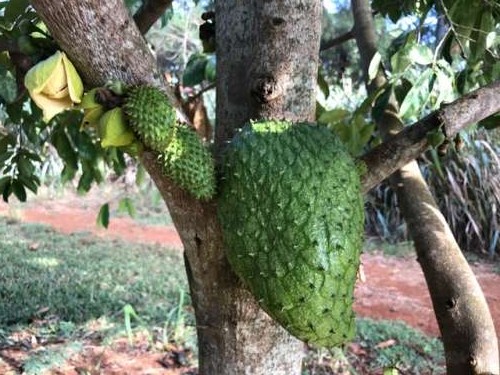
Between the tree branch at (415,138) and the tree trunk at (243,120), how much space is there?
16 centimetres

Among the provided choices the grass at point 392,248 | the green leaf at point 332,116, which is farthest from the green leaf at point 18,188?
the grass at point 392,248

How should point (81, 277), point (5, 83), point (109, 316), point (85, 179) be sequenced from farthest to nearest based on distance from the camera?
point (81, 277) < point (109, 316) < point (85, 179) < point (5, 83)

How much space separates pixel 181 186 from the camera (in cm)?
99

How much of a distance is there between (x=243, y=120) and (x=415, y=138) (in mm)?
333

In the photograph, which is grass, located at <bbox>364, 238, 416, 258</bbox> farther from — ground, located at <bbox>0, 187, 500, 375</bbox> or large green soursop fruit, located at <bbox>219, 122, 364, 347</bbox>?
large green soursop fruit, located at <bbox>219, 122, 364, 347</bbox>

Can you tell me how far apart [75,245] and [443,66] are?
5.04 meters

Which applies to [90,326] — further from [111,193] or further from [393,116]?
[111,193]

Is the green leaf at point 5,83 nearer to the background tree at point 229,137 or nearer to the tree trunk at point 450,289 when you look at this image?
the background tree at point 229,137

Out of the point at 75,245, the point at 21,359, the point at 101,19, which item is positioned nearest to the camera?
the point at 101,19

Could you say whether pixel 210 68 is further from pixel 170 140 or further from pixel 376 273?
pixel 376 273

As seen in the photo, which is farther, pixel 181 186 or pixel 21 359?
pixel 21 359

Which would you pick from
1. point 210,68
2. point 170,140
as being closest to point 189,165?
point 170,140

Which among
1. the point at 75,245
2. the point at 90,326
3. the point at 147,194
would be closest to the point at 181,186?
the point at 90,326

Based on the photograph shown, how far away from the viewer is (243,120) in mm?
1167
